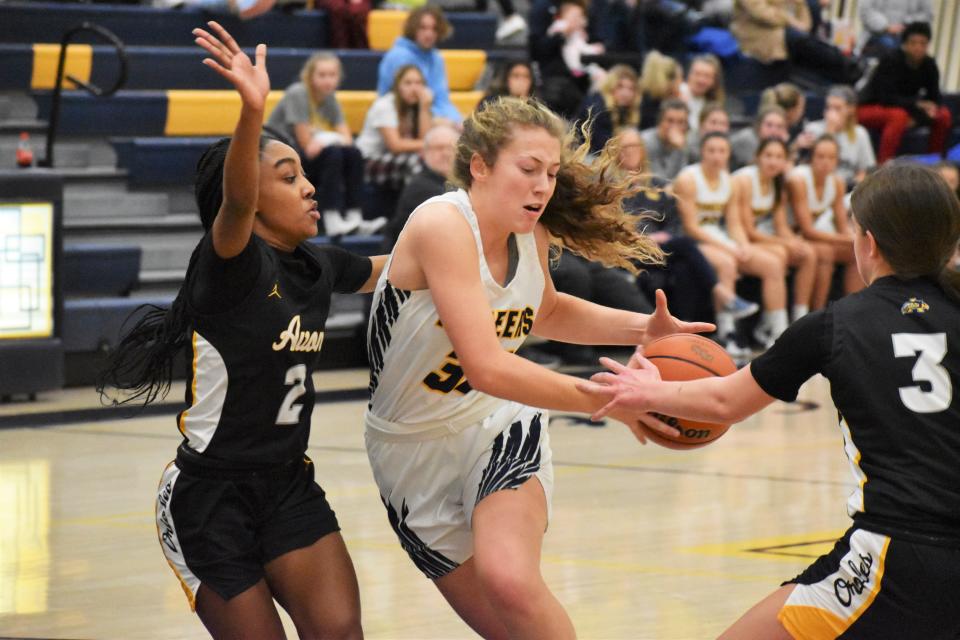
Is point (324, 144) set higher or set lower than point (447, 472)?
lower

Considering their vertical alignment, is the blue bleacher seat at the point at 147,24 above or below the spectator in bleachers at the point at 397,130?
above

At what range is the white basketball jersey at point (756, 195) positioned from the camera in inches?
445

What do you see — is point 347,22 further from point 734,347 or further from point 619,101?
point 734,347

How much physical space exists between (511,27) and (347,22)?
1654mm

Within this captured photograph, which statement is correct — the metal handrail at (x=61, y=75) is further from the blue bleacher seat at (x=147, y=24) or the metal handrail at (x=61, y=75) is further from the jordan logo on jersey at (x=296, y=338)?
the jordan logo on jersey at (x=296, y=338)

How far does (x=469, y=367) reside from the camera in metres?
3.38

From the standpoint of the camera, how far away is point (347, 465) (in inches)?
271

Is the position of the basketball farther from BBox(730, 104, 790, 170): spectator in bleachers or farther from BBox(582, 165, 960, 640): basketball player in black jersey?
BBox(730, 104, 790, 170): spectator in bleachers

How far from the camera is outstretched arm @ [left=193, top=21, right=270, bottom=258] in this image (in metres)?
3.14

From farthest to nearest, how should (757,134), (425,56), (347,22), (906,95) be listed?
1. (906,95)
2. (347,22)
3. (757,134)
4. (425,56)

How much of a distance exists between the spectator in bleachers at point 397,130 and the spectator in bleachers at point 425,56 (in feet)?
0.83

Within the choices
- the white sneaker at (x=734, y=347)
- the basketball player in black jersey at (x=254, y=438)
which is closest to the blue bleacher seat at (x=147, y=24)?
the white sneaker at (x=734, y=347)

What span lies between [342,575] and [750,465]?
3.81 meters

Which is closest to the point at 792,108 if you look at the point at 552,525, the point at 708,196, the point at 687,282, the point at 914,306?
the point at 708,196
